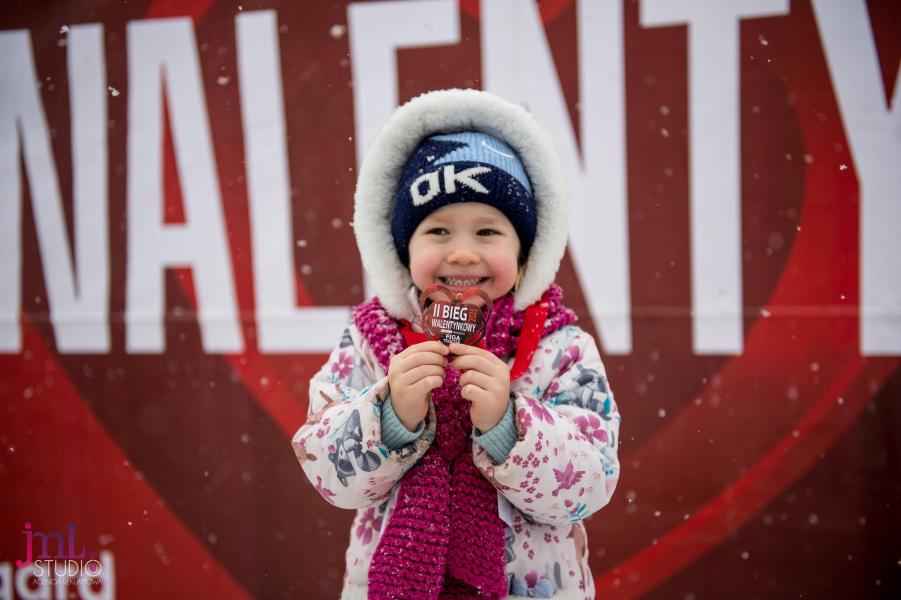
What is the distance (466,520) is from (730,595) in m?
1.79

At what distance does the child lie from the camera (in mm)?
1079

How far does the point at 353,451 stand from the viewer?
3.59 ft

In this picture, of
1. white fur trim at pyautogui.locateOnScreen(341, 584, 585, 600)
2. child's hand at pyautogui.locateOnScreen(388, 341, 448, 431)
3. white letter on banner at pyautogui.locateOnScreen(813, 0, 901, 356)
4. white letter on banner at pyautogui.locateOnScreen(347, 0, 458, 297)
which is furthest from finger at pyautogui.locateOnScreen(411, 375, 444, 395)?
white letter on banner at pyautogui.locateOnScreen(813, 0, 901, 356)

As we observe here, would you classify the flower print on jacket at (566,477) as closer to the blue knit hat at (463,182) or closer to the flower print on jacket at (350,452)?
the flower print on jacket at (350,452)

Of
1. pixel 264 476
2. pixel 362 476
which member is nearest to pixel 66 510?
pixel 264 476

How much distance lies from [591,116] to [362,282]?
3.72 feet

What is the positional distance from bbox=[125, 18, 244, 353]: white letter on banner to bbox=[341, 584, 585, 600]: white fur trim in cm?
142

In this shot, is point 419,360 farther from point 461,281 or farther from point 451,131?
point 451,131

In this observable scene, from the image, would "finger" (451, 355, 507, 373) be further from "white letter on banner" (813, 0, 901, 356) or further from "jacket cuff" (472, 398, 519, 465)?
"white letter on banner" (813, 0, 901, 356)

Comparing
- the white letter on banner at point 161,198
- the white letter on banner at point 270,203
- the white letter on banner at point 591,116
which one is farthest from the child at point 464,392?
the white letter on banner at point 161,198

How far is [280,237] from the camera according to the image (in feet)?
7.95

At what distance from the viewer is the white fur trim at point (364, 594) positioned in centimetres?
120

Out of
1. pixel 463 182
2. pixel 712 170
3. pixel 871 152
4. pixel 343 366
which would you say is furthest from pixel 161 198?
pixel 871 152

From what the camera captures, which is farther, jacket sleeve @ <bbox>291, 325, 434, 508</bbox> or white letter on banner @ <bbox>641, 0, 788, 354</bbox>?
white letter on banner @ <bbox>641, 0, 788, 354</bbox>
